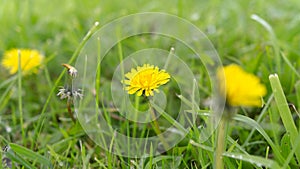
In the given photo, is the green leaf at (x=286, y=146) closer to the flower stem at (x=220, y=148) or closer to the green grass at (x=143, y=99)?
the green grass at (x=143, y=99)

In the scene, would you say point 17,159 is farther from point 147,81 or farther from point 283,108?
point 283,108

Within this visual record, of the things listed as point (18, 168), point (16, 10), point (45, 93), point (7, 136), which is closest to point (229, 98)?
point (18, 168)

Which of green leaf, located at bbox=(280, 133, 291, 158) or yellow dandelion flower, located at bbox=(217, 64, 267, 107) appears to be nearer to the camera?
yellow dandelion flower, located at bbox=(217, 64, 267, 107)

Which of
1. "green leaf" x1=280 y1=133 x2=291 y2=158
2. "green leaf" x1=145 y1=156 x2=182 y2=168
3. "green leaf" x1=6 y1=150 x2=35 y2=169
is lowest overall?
"green leaf" x1=145 y1=156 x2=182 y2=168


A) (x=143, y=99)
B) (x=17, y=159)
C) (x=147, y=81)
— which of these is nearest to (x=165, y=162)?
(x=147, y=81)

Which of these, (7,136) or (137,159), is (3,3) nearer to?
(7,136)

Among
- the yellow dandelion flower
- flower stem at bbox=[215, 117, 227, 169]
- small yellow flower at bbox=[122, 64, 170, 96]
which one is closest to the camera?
the yellow dandelion flower

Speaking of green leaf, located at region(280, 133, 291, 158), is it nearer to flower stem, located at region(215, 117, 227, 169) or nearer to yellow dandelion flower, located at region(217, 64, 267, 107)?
flower stem, located at region(215, 117, 227, 169)

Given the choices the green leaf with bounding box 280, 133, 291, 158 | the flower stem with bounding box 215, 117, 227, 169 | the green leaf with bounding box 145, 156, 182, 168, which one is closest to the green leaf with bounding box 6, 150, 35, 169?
the green leaf with bounding box 145, 156, 182, 168

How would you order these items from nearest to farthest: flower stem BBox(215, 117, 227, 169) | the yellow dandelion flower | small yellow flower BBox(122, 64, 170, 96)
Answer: the yellow dandelion flower, flower stem BBox(215, 117, 227, 169), small yellow flower BBox(122, 64, 170, 96)
